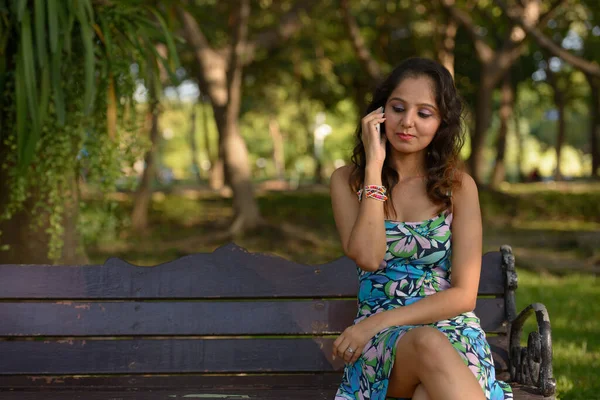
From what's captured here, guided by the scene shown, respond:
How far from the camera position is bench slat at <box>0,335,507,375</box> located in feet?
11.4

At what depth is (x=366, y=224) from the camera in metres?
2.96

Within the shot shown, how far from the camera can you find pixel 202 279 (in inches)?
139

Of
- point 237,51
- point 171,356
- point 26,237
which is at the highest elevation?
point 237,51

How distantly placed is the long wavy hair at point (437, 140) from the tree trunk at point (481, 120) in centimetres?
1137

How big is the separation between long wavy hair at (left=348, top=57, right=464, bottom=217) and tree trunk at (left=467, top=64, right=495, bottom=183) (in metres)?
11.4

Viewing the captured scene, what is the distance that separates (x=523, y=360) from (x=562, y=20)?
1555 cm

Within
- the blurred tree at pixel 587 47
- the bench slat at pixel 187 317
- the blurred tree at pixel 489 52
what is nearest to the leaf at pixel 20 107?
the bench slat at pixel 187 317

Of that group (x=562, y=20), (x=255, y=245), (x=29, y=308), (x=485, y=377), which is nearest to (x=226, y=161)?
(x=255, y=245)

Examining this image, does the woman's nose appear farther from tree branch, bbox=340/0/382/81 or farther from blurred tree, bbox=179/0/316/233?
tree branch, bbox=340/0/382/81

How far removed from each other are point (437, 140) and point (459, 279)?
0.50m

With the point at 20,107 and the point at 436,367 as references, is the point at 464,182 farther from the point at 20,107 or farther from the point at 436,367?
the point at 20,107

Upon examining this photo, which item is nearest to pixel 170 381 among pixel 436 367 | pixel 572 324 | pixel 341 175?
pixel 341 175

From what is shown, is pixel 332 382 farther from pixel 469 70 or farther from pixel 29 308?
pixel 469 70

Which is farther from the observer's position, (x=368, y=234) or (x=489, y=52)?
(x=489, y=52)
